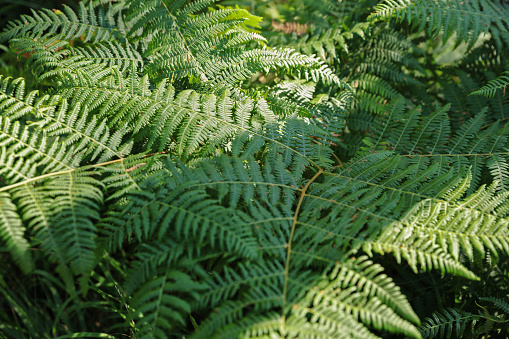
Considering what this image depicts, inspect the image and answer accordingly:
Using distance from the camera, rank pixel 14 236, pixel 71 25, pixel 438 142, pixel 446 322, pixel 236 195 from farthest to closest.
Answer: pixel 71 25 < pixel 438 142 < pixel 446 322 < pixel 236 195 < pixel 14 236

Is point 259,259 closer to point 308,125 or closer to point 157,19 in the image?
point 308,125

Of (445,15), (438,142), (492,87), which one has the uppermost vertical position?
(445,15)

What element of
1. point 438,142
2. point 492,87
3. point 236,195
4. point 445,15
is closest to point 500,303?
point 438,142

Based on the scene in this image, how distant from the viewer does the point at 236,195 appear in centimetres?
155

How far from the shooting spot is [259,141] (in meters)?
1.85

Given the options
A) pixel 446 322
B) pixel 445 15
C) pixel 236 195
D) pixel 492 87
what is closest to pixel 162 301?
pixel 236 195

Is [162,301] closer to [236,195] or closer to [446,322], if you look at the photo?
[236,195]

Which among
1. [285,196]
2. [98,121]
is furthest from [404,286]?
[98,121]

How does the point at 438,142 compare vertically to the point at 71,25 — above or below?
below

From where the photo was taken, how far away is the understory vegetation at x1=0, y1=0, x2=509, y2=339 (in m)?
1.29

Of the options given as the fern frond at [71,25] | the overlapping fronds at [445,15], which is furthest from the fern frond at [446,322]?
the fern frond at [71,25]

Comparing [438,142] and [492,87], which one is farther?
[492,87]

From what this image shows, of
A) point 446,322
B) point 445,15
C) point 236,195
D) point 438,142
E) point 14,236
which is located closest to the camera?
point 14,236

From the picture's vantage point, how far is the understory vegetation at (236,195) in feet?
4.23
